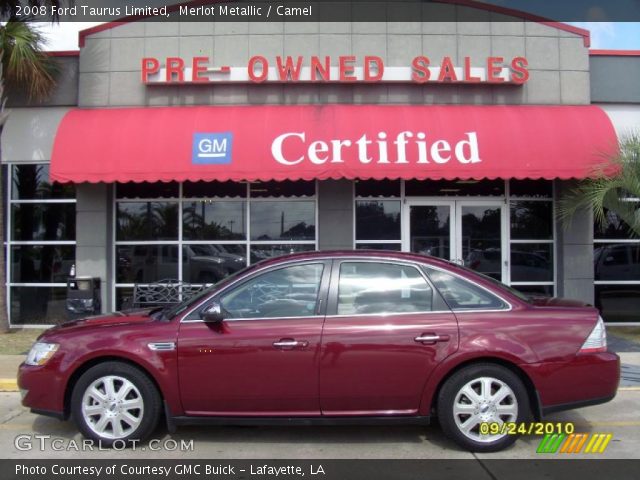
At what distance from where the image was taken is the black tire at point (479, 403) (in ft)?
15.4

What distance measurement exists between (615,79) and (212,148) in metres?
7.51

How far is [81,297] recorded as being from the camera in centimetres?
1005

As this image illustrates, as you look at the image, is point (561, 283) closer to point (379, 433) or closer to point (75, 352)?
point (379, 433)

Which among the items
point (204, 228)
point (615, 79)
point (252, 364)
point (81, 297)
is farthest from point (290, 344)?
point (615, 79)

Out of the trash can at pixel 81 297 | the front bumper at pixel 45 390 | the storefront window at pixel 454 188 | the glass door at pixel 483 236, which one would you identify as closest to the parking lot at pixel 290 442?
the front bumper at pixel 45 390

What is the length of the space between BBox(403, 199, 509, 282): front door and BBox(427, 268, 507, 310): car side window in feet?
18.5

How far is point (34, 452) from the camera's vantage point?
489cm

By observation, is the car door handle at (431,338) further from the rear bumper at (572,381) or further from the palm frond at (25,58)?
the palm frond at (25,58)

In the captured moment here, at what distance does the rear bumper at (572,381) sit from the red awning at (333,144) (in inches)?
197

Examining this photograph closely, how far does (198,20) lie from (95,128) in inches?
109

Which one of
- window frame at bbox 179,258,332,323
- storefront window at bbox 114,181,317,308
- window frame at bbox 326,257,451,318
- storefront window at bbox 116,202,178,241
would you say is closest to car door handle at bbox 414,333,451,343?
window frame at bbox 326,257,451,318

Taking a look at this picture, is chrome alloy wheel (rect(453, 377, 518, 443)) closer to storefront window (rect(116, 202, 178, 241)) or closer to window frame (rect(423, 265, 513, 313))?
window frame (rect(423, 265, 513, 313))

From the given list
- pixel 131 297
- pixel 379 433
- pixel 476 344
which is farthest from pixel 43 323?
pixel 476 344

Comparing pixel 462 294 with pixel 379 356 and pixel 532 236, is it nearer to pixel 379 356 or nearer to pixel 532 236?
pixel 379 356
